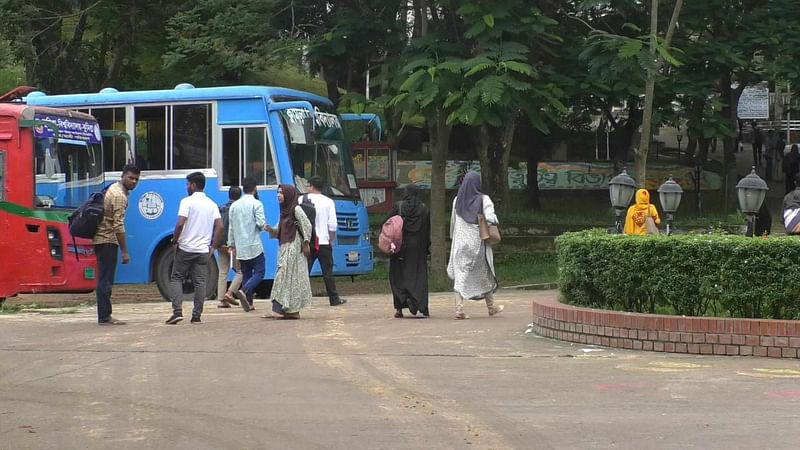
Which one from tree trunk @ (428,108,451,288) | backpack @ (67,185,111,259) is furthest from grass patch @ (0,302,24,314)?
tree trunk @ (428,108,451,288)

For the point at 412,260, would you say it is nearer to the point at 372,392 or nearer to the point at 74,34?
the point at 372,392

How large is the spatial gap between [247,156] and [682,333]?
8.75m

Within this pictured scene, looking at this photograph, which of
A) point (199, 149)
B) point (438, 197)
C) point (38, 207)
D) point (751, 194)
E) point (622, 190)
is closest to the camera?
point (751, 194)

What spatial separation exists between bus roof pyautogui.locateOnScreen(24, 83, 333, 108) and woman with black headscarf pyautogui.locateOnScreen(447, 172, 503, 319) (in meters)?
5.28

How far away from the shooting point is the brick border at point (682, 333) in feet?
32.1

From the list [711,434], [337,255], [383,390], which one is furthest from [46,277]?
[711,434]

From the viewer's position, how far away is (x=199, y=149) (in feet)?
56.4

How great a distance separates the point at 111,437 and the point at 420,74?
442 inches

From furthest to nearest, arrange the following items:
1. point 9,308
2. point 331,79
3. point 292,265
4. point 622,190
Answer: point 331,79 → point 9,308 → point 292,265 → point 622,190

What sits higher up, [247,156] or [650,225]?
[247,156]

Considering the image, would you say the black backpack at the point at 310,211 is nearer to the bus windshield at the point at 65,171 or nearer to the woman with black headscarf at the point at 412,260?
the woman with black headscarf at the point at 412,260

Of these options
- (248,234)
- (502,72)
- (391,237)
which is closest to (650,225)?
(391,237)

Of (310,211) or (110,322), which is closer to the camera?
(110,322)

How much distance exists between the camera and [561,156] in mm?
39062
